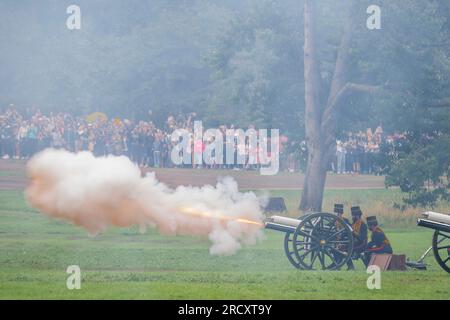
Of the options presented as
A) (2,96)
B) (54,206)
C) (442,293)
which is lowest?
(442,293)

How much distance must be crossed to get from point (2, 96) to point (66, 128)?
2779mm

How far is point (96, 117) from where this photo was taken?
4066 cm

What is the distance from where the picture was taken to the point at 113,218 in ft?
62.4

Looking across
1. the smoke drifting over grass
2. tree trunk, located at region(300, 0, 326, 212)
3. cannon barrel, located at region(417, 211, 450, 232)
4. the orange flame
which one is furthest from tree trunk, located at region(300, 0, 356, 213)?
cannon barrel, located at region(417, 211, 450, 232)

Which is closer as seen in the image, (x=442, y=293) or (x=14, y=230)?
(x=442, y=293)

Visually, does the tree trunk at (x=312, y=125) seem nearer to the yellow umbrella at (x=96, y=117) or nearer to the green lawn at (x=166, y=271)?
the green lawn at (x=166, y=271)

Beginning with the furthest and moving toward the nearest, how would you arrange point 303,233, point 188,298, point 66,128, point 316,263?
point 66,128
point 316,263
point 303,233
point 188,298

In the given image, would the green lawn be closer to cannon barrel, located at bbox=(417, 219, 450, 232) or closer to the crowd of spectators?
cannon barrel, located at bbox=(417, 219, 450, 232)

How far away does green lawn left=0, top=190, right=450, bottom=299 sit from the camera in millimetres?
17469

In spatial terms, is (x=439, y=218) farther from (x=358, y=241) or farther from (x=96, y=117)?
(x=96, y=117)

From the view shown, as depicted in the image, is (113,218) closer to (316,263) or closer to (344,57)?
(316,263)

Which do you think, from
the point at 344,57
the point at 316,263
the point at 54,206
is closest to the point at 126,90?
the point at 344,57

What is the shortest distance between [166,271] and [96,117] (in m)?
20.8

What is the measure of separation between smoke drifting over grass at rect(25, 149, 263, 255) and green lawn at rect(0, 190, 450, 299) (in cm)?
81
